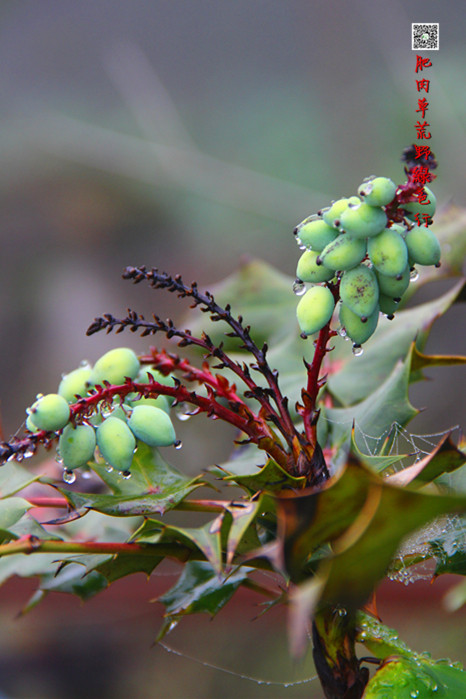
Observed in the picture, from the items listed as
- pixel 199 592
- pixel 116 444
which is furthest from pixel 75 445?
pixel 199 592

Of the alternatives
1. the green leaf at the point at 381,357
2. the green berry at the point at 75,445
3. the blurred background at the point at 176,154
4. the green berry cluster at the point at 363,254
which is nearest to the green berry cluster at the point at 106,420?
the green berry at the point at 75,445

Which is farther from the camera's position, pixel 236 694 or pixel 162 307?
pixel 162 307

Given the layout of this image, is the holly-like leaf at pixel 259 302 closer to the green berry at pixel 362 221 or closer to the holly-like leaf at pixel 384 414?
the holly-like leaf at pixel 384 414

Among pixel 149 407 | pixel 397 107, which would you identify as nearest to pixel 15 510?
pixel 149 407

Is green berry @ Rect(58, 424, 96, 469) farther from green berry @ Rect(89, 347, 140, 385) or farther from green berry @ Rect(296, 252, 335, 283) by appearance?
green berry @ Rect(296, 252, 335, 283)

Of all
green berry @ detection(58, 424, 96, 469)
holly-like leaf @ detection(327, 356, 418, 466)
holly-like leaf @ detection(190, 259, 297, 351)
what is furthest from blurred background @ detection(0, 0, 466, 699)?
green berry @ detection(58, 424, 96, 469)

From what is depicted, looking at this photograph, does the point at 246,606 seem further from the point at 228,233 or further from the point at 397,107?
the point at 397,107
